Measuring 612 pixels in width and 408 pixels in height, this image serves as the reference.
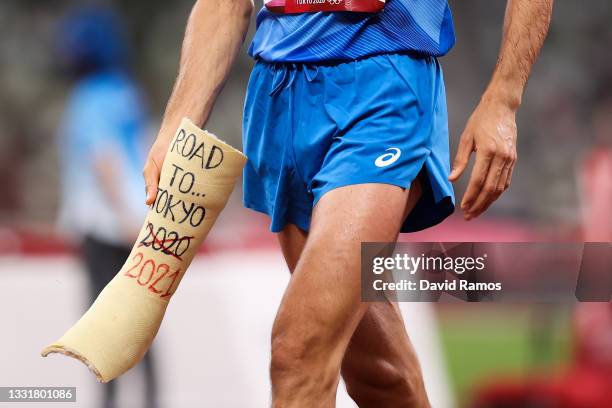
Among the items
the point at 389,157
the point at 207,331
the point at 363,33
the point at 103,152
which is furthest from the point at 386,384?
the point at 207,331

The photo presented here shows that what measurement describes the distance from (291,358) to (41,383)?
2455 mm

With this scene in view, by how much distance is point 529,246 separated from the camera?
3.46 metres

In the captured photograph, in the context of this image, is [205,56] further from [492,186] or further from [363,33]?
[492,186]

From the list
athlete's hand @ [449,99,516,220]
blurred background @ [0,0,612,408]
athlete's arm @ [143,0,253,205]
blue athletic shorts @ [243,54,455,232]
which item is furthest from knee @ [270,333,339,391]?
blurred background @ [0,0,612,408]

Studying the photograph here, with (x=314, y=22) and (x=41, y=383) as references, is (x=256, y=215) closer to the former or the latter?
(x=41, y=383)

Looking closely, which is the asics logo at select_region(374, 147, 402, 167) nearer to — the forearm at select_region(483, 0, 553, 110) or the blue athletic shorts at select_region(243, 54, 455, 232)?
the blue athletic shorts at select_region(243, 54, 455, 232)

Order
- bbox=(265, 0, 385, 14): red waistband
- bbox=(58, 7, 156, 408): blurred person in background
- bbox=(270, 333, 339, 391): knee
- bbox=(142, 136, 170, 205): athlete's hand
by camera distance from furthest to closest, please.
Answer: bbox=(58, 7, 156, 408): blurred person in background, bbox=(142, 136, 170, 205): athlete's hand, bbox=(265, 0, 385, 14): red waistband, bbox=(270, 333, 339, 391): knee

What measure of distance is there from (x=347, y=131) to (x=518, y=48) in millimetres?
471

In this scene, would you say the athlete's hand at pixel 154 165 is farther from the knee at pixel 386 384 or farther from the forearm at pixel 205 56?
the knee at pixel 386 384

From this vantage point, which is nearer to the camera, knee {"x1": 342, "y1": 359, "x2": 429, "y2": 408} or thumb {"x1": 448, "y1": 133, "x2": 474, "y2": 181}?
thumb {"x1": 448, "y1": 133, "x2": 474, "y2": 181}

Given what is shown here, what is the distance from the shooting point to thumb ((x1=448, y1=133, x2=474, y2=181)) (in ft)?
8.79

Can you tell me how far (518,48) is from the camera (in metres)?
2.81

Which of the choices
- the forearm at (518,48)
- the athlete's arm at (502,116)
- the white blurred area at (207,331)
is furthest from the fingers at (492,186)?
the white blurred area at (207,331)

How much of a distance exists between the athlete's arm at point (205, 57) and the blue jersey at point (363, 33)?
0.80 feet
